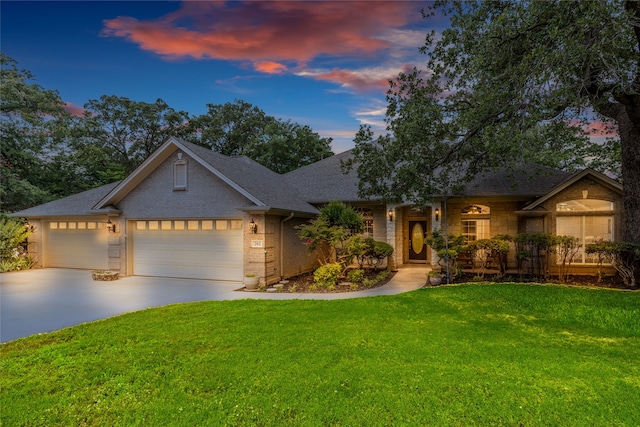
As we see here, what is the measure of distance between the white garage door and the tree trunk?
18481 millimetres

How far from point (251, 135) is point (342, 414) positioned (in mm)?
30955

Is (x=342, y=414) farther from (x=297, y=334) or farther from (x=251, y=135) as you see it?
(x=251, y=135)

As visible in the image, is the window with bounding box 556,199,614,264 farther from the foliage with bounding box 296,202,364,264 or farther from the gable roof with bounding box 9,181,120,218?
the gable roof with bounding box 9,181,120,218

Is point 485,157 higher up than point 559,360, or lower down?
higher up

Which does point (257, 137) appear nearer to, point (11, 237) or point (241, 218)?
point (11, 237)

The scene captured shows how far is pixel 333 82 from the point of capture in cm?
1498

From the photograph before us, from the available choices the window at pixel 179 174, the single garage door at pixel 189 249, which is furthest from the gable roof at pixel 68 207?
the window at pixel 179 174

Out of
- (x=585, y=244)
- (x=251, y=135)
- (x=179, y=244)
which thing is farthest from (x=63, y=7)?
(x=251, y=135)

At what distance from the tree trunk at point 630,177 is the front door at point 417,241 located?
6885 millimetres

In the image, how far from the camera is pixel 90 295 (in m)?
9.77

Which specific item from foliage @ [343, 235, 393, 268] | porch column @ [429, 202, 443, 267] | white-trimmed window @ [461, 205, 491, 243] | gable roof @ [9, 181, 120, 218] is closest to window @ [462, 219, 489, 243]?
white-trimmed window @ [461, 205, 491, 243]

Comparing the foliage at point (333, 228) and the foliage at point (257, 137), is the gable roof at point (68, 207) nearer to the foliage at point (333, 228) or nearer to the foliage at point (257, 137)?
the foliage at point (333, 228)

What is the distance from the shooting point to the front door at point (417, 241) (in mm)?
15531

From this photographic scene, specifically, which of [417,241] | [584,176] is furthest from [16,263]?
[584,176]
